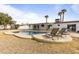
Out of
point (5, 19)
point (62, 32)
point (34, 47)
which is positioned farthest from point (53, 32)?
point (5, 19)

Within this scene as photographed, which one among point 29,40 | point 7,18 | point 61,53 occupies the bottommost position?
point 61,53

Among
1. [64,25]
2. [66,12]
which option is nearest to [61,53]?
[64,25]

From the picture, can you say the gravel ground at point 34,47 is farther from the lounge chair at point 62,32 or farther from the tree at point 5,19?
the tree at point 5,19

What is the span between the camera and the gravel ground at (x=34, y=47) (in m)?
3.05

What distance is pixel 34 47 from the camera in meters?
3.06

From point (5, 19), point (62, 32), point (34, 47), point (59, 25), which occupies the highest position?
point (5, 19)

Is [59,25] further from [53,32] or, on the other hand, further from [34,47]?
[34,47]

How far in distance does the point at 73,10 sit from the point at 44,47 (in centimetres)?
108

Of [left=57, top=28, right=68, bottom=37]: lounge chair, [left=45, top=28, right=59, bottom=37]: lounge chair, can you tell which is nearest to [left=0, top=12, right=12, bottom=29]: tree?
[left=45, top=28, right=59, bottom=37]: lounge chair

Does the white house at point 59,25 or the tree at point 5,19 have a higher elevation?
the tree at point 5,19

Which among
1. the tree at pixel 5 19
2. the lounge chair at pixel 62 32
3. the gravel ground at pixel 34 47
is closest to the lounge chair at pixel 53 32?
the lounge chair at pixel 62 32

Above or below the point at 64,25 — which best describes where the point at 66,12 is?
above

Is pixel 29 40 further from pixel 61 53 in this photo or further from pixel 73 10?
pixel 73 10
